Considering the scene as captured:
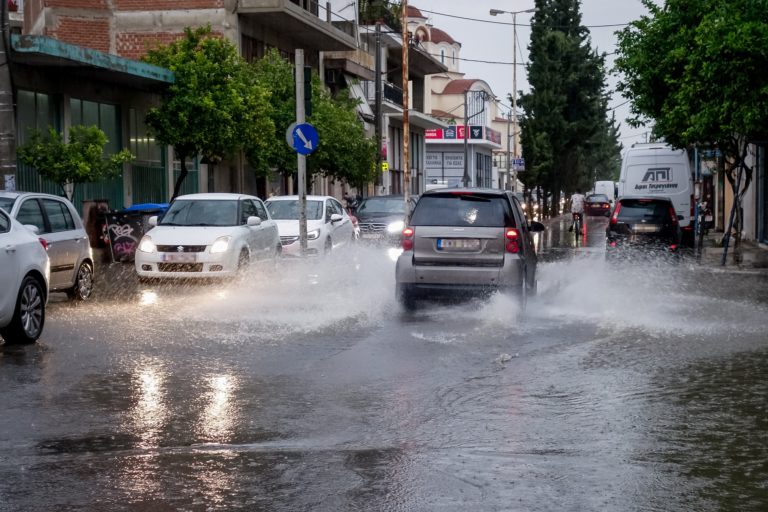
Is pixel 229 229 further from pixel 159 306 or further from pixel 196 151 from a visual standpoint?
pixel 196 151

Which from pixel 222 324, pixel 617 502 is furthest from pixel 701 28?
pixel 617 502

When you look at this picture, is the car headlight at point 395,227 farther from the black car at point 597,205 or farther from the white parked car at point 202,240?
the black car at point 597,205

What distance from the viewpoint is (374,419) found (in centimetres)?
783

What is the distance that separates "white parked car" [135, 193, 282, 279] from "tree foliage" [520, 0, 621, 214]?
51.5m

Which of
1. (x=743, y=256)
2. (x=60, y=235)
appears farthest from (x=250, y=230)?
(x=743, y=256)

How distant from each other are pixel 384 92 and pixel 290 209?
33419mm

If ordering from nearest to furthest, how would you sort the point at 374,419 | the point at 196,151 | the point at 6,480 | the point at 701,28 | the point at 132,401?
1. the point at 6,480
2. the point at 374,419
3. the point at 132,401
4. the point at 701,28
5. the point at 196,151

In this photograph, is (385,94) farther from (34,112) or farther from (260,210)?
(260,210)

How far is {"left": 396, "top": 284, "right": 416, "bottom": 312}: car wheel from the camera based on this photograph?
47.6 ft

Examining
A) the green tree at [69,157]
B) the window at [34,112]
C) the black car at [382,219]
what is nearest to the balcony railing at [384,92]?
the black car at [382,219]

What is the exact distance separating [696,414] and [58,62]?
21481 mm

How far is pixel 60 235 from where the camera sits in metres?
16.1

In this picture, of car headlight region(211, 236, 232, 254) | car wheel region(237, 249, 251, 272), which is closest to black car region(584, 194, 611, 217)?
car wheel region(237, 249, 251, 272)

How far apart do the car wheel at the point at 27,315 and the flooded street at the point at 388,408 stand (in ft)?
0.81
